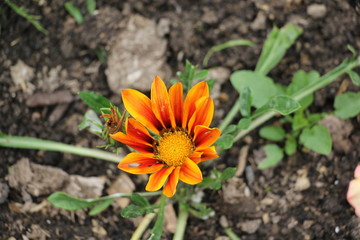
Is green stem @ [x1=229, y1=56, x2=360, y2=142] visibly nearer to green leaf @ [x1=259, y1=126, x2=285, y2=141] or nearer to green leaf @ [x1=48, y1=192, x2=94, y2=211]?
green leaf @ [x1=259, y1=126, x2=285, y2=141]

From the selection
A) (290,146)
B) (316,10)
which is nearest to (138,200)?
(290,146)

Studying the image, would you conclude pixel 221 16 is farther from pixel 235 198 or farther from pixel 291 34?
pixel 235 198

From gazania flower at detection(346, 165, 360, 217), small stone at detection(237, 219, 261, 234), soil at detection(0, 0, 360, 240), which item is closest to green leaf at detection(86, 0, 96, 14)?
soil at detection(0, 0, 360, 240)

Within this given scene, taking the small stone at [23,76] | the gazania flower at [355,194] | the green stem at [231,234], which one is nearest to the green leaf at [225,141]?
the gazania flower at [355,194]

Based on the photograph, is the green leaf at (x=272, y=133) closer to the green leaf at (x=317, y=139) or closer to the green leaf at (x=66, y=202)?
the green leaf at (x=317, y=139)

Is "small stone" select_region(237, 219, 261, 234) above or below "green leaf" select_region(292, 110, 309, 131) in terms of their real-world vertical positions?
below

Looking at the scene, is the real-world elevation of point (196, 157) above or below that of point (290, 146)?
above

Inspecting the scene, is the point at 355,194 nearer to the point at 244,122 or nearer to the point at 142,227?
the point at 244,122
